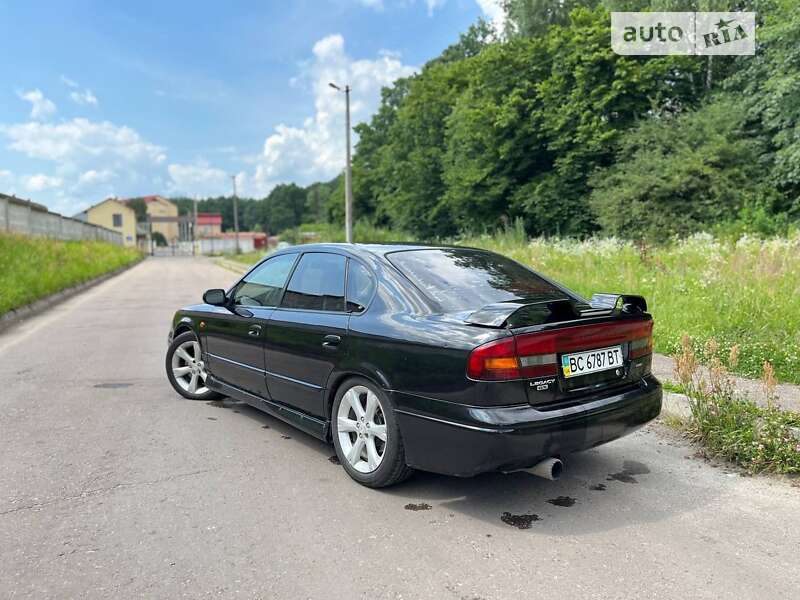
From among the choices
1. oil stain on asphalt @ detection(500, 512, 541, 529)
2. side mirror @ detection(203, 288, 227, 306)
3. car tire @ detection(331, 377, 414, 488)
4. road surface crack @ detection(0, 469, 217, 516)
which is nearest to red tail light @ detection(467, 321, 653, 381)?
car tire @ detection(331, 377, 414, 488)

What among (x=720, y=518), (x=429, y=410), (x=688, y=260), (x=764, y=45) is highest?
(x=764, y=45)

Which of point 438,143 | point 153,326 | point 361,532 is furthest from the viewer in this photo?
point 438,143

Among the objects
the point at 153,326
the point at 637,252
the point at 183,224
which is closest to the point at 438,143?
the point at 637,252

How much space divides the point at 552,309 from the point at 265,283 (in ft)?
8.68

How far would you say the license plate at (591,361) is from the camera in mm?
3271

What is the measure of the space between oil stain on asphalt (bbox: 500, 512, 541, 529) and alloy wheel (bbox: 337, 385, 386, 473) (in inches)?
31.6

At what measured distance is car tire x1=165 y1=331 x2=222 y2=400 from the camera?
18.9 ft

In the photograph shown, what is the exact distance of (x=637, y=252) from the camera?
550 inches

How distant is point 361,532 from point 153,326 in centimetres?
937

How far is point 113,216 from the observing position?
95.7 meters

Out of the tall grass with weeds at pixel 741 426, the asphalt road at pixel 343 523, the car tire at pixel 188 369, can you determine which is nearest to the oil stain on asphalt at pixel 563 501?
the asphalt road at pixel 343 523

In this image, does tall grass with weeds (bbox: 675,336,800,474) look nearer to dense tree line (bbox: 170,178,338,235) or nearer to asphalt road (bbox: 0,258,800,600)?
asphalt road (bbox: 0,258,800,600)

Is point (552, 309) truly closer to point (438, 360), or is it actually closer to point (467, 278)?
point (438, 360)

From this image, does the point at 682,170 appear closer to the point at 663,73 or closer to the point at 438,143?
the point at 663,73
